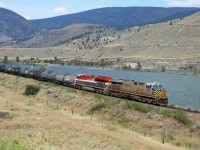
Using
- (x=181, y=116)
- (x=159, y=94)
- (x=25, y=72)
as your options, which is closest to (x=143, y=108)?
(x=159, y=94)

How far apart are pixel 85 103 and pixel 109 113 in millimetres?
7377

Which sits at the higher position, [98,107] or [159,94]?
[159,94]

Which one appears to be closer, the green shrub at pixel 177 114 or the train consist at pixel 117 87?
the green shrub at pixel 177 114

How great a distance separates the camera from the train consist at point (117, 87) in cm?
5016

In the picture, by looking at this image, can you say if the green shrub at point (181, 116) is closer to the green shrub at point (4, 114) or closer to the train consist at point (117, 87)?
the train consist at point (117, 87)

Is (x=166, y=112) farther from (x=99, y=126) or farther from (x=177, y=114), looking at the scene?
(x=99, y=126)

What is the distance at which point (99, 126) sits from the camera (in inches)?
1394

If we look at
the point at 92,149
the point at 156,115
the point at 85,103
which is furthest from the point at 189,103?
the point at 92,149

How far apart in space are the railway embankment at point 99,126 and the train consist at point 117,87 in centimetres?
402

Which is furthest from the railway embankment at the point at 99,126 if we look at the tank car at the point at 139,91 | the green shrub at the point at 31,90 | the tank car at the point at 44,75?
the tank car at the point at 44,75

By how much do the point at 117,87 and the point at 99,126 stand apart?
2339 centimetres

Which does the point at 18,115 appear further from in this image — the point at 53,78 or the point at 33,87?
the point at 53,78

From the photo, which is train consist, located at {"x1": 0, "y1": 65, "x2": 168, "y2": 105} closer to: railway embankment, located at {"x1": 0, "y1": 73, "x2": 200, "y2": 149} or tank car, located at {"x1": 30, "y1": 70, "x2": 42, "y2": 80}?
tank car, located at {"x1": 30, "y1": 70, "x2": 42, "y2": 80}

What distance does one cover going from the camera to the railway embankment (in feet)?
85.9
